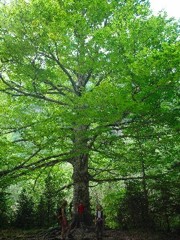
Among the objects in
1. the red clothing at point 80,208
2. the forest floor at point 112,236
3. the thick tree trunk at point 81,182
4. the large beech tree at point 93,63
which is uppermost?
the large beech tree at point 93,63

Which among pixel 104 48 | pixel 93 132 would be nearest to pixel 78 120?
pixel 93 132

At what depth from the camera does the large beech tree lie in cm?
706

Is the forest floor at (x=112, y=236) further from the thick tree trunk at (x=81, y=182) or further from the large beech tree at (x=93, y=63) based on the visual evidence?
the large beech tree at (x=93, y=63)

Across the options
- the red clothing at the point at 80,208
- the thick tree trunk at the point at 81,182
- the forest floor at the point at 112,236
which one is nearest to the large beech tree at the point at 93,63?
the thick tree trunk at the point at 81,182

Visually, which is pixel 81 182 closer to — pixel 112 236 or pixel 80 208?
pixel 80 208

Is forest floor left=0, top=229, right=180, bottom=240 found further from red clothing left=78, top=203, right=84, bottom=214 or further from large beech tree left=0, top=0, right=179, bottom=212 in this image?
large beech tree left=0, top=0, right=179, bottom=212

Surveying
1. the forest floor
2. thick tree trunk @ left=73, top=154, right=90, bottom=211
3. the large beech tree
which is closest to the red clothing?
the forest floor

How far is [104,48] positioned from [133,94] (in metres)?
2.23

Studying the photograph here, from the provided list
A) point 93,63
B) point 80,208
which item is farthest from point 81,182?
point 93,63

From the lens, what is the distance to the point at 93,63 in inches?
340

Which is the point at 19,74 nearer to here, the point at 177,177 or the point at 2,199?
the point at 177,177

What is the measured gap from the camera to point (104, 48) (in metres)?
8.58

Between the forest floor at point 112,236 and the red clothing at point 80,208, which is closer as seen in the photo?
the forest floor at point 112,236

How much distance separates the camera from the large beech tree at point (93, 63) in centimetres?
706
